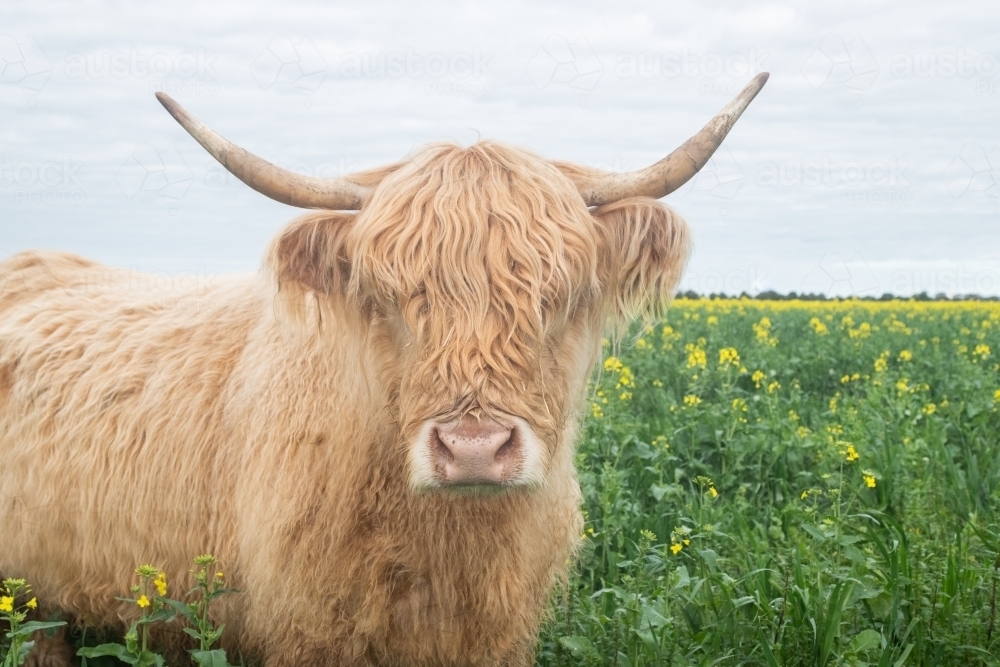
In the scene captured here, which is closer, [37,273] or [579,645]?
[579,645]

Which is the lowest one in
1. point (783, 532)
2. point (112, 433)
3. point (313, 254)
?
point (783, 532)

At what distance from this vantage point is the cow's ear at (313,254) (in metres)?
3.09

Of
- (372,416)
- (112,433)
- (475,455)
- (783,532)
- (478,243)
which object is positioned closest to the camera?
(475,455)

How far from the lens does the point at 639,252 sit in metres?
3.19

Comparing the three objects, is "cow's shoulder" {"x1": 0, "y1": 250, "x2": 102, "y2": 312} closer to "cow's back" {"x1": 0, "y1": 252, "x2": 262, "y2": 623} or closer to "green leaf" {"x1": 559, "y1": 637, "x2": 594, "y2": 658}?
"cow's back" {"x1": 0, "y1": 252, "x2": 262, "y2": 623}

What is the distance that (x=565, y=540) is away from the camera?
11.9ft

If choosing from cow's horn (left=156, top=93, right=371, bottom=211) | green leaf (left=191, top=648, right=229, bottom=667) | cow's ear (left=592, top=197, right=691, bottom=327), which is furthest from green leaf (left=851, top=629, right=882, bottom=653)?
cow's horn (left=156, top=93, right=371, bottom=211)

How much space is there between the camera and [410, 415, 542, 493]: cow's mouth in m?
2.49

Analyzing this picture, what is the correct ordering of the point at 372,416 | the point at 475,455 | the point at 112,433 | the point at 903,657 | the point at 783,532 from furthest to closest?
the point at 783,532 < the point at 112,433 < the point at 903,657 < the point at 372,416 < the point at 475,455

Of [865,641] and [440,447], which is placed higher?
[440,447]

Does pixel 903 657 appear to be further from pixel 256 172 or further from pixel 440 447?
pixel 256 172

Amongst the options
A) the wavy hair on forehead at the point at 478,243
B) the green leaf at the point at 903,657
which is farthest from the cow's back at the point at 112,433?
the green leaf at the point at 903,657

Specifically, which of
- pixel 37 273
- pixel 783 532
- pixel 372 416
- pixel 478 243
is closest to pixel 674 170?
pixel 478 243

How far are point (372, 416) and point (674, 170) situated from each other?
1241 millimetres
